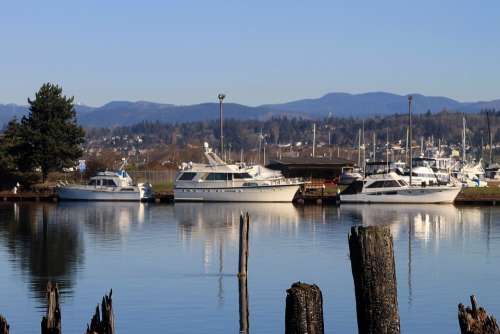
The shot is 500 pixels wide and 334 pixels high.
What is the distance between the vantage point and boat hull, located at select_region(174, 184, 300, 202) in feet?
278

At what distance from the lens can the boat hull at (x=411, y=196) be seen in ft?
271

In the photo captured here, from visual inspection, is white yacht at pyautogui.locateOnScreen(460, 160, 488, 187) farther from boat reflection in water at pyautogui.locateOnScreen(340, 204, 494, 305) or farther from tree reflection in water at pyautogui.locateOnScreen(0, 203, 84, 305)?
tree reflection in water at pyautogui.locateOnScreen(0, 203, 84, 305)

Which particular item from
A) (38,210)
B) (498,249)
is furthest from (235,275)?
(38,210)

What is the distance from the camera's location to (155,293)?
114ft

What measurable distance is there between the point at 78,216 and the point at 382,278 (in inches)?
2163

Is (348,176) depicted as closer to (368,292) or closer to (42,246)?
(42,246)

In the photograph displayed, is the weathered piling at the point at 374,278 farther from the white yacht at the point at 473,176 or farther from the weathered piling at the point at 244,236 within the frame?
the white yacht at the point at 473,176

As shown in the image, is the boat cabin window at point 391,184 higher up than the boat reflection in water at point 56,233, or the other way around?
the boat cabin window at point 391,184

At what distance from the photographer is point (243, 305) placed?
32219 mm

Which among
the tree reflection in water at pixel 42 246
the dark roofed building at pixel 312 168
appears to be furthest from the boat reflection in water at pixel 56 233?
the dark roofed building at pixel 312 168

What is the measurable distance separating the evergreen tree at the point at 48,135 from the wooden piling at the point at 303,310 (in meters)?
74.5

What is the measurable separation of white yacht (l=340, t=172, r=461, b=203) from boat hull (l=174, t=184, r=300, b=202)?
13.4 feet

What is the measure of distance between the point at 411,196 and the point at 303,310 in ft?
214

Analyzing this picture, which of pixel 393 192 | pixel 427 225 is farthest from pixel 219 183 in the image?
pixel 427 225
